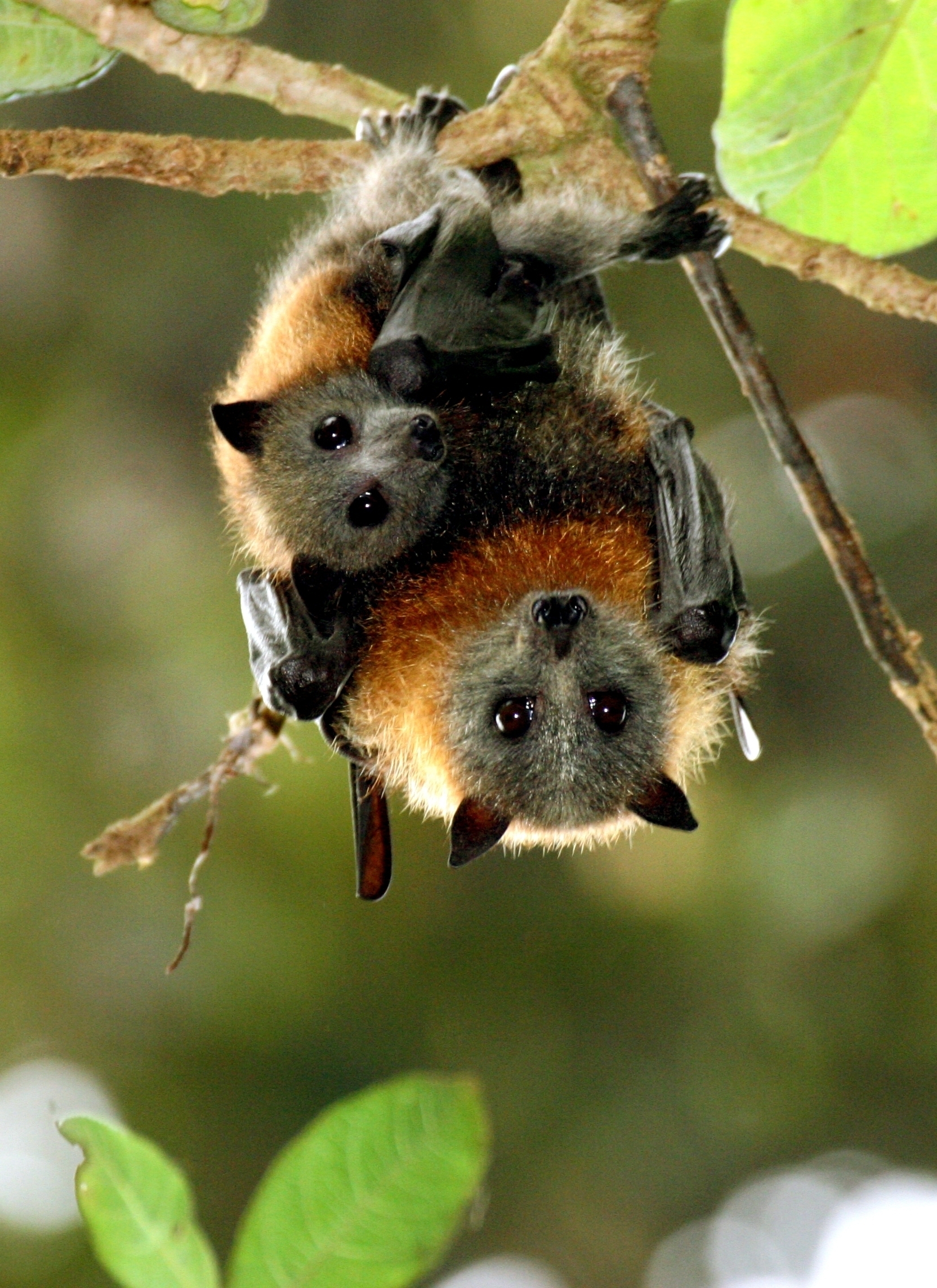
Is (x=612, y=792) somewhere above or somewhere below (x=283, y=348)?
below

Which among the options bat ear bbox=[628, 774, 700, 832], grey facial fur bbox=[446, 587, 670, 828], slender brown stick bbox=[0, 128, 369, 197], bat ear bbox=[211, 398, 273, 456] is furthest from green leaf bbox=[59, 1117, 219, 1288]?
slender brown stick bbox=[0, 128, 369, 197]

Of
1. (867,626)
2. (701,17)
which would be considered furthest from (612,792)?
(701,17)

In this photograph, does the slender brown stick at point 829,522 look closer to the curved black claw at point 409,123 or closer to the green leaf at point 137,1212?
the curved black claw at point 409,123

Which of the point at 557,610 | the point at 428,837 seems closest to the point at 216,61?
the point at 557,610

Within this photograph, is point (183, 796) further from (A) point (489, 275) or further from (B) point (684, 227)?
(B) point (684, 227)

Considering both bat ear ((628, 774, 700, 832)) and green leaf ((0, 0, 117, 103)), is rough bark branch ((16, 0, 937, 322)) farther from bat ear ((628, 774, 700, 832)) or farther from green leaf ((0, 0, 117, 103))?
bat ear ((628, 774, 700, 832))

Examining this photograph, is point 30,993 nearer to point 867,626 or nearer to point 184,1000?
point 184,1000
